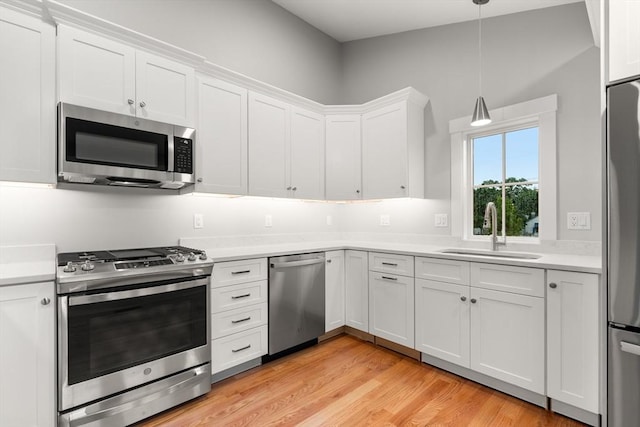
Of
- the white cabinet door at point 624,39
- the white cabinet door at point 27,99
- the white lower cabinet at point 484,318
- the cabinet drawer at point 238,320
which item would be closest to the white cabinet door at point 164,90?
the white cabinet door at point 27,99

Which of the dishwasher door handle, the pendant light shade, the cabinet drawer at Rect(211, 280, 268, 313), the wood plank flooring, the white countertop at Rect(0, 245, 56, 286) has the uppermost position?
the pendant light shade

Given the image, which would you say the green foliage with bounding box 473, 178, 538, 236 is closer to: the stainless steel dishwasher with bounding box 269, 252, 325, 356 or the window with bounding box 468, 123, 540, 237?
the window with bounding box 468, 123, 540, 237

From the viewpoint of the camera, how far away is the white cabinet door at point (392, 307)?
274 centimetres

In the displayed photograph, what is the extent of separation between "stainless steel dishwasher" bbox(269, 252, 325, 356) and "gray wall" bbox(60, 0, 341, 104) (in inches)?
75.5

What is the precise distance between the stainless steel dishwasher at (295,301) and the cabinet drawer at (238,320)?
9 centimetres

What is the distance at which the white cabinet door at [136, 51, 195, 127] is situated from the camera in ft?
7.16

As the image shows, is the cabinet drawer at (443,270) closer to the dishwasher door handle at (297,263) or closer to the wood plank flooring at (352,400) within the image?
the wood plank flooring at (352,400)

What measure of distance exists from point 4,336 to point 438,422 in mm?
2348

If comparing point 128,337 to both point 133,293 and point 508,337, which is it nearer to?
point 133,293

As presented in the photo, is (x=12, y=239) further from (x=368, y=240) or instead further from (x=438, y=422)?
(x=368, y=240)

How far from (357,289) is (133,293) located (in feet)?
6.42

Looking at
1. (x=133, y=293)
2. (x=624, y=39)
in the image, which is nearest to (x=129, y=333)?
(x=133, y=293)

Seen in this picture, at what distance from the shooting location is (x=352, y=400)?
7.18ft

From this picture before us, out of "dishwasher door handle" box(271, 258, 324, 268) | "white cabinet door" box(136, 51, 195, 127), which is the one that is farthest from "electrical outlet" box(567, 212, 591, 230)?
"white cabinet door" box(136, 51, 195, 127)
